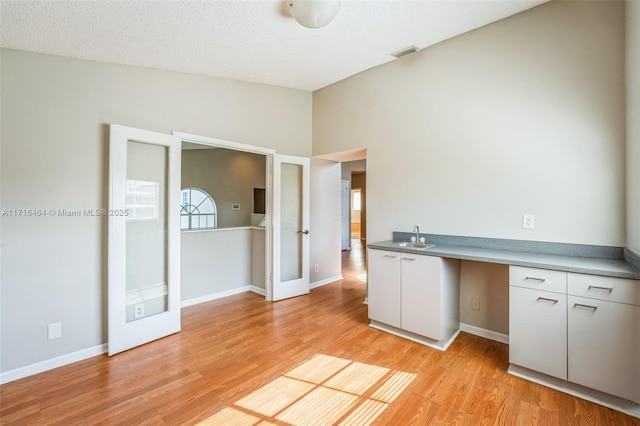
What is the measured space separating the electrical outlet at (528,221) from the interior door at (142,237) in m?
3.31

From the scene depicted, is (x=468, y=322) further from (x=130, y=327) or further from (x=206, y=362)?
(x=130, y=327)

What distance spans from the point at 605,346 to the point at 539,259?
0.63 metres

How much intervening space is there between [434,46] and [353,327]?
10.3 feet

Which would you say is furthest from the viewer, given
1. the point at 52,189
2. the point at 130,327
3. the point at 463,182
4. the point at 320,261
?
the point at 320,261

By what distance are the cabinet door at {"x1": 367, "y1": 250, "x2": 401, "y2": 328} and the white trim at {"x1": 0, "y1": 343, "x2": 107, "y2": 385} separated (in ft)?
8.43

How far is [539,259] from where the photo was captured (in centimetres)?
216

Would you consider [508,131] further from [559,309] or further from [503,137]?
[559,309]

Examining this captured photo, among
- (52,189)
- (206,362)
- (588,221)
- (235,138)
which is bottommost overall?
(206,362)

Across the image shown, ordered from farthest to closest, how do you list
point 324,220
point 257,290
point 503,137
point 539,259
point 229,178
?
point 229,178
point 324,220
point 257,290
point 503,137
point 539,259

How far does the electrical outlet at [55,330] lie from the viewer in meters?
2.32

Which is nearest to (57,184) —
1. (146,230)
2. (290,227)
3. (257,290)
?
(146,230)

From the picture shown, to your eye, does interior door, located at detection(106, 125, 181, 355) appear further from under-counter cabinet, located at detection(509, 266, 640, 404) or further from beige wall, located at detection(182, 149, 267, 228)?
beige wall, located at detection(182, 149, 267, 228)

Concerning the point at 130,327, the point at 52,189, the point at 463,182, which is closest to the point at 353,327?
the point at 463,182

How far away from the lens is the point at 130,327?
8.50 ft
